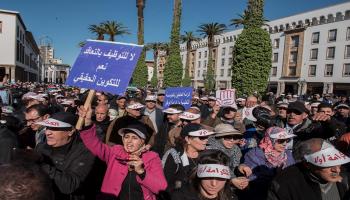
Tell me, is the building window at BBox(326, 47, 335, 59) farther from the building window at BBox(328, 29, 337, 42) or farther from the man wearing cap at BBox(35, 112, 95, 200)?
the man wearing cap at BBox(35, 112, 95, 200)

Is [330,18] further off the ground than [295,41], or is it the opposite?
[330,18]

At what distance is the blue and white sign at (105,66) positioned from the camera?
13.0 feet

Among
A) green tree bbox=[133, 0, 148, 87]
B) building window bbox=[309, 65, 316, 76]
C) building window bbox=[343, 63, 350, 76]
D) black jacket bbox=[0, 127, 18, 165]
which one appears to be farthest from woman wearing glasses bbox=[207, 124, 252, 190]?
building window bbox=[309, 65, 316, 76]

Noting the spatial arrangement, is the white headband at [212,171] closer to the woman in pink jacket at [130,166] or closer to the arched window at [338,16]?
the woman in pink jacket at [130,166]

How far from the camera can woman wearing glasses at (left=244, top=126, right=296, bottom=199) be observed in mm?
3846

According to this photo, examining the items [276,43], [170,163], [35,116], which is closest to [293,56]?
[276,43]

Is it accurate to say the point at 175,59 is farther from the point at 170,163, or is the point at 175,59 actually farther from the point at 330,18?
the point at 330,18

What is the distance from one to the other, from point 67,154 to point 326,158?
2.33m

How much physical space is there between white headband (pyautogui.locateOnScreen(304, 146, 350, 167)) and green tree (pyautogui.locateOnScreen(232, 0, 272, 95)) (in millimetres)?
14315

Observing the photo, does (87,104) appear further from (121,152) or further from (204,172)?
(204,172)

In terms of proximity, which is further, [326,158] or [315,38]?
[315,38]

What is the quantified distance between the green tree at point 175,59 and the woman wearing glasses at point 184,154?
17588 millimetres

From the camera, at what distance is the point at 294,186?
272 centimetres

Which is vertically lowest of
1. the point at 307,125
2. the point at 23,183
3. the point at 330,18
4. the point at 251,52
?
the point at 307,125
